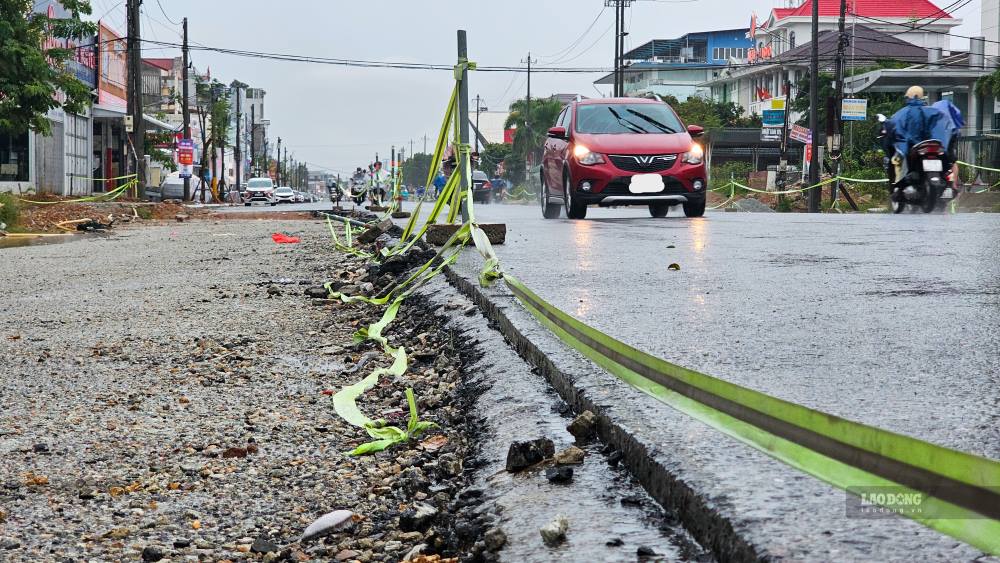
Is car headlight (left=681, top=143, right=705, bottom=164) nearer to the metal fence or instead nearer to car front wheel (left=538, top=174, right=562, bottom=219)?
car front wheel (left=538, top=174, right=562, bottom=219)

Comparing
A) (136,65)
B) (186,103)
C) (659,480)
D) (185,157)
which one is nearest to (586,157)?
(659,480)

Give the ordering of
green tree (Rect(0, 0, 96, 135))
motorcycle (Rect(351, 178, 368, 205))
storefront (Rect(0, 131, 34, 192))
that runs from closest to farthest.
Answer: green tree (Rect(0, 0, 96, 135))
motorcycle (Rect(351, 178, 368, 205))
storefront (Rect(0, 131, 34, 192))

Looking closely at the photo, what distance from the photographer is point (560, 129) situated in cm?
1443

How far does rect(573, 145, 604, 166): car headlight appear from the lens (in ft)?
44.3

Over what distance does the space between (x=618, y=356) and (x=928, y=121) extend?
1327cm

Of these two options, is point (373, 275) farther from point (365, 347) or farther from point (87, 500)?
point (87, 500)

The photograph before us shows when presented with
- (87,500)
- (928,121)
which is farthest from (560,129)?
(87,500)

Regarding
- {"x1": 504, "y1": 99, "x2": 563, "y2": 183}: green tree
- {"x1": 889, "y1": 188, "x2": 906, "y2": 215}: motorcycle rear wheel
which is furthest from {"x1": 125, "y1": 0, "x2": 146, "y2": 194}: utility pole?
{"x1": 504, "y1": 99, "x2": 563, "y2": 183}: green tree

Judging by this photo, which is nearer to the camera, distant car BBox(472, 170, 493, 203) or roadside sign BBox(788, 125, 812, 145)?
roadside sign BBox(788, 125, 812, 145)

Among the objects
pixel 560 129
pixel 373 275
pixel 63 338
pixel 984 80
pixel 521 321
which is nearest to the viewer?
pixel 521 321

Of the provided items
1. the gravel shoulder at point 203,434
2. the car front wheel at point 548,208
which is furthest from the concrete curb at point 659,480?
the car front wheel at point 548,208

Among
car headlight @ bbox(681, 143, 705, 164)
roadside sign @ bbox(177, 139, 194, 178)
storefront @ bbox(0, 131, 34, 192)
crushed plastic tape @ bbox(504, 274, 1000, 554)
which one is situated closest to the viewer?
crushed plastic tape @ bbox(504, 274, 1000, 554)

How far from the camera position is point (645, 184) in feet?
44.1

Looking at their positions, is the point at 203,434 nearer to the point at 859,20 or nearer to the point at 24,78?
the point at 24,78
